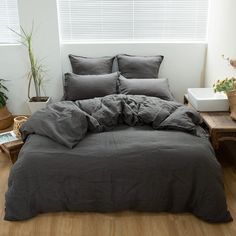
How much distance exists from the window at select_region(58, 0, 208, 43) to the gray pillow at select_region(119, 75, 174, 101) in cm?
71

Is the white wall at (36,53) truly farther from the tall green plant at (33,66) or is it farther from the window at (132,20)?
the window at (132,20)

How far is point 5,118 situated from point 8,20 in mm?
1198

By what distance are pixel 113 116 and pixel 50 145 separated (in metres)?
0.60

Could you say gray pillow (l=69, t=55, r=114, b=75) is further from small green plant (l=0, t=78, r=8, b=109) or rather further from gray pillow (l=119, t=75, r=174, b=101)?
small green plant (l=0, t=78, r=8, b=109)

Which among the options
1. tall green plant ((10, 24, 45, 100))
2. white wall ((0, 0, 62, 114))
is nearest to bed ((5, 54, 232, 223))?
tall green plant ((10, 24, 45, 100))

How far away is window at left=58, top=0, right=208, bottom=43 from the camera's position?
11.7ft

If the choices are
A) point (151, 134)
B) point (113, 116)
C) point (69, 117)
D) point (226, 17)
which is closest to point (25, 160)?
point (69, 117)

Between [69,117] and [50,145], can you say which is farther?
[69,117]

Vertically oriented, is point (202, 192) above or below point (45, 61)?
below

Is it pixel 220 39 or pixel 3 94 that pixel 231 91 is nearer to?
pixel 220 39

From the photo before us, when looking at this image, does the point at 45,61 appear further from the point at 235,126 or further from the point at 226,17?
the point at 235,126

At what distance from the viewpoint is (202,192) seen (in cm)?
203

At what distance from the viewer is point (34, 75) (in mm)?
3482

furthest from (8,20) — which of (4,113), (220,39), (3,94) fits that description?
(220,39)
